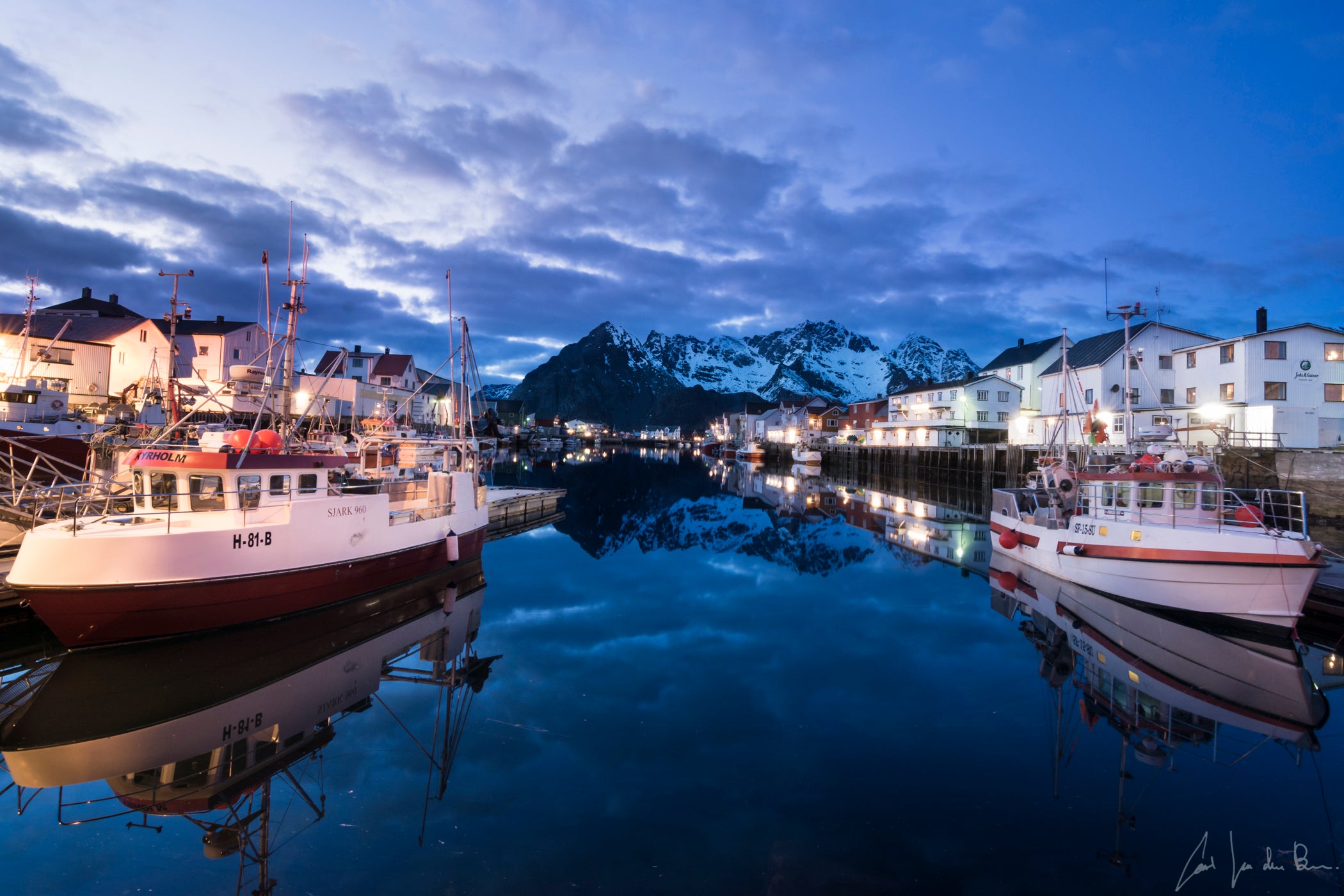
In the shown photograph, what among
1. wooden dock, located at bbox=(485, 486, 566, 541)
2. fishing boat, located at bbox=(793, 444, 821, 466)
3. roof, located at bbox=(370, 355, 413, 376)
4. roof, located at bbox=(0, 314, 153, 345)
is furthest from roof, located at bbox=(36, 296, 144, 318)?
fishing boat, located at bbox=(793, 444, 821, 466)

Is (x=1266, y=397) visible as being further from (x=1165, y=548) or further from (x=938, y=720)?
(x=938, y=720)

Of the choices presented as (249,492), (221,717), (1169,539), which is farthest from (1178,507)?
(249,492)

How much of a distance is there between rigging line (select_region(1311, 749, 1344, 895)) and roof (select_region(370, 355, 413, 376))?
8504cm

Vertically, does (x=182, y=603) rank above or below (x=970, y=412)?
below

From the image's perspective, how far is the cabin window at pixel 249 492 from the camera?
1399cm

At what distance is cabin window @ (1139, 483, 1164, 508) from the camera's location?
17.2 metres

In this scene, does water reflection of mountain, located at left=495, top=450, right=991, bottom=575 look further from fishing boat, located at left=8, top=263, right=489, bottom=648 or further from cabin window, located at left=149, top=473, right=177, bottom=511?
cabin window, located at left=149, top=473, right=177, bottom=511

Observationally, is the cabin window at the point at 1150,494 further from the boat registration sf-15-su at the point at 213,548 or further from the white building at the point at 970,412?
the white building at the point at 970,412

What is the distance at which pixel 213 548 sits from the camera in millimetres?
12477

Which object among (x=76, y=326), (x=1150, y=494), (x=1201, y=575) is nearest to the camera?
(x=1201, y=575)
